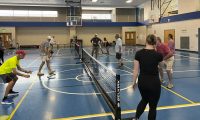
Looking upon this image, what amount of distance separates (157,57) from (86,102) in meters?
3.23

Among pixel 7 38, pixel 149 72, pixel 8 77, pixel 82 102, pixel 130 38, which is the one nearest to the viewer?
pixel 149 72

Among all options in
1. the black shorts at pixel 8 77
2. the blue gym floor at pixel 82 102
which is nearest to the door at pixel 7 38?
the blue gym floor at pixel 82 102

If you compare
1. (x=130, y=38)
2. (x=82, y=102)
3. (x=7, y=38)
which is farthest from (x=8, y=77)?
(x=130, y=38)

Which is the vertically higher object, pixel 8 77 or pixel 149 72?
pixel 149 72

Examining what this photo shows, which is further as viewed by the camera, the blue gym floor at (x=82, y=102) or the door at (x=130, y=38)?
the door at (x=130, y=38)

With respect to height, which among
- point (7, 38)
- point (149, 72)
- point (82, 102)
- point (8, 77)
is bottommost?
point (82, 102)

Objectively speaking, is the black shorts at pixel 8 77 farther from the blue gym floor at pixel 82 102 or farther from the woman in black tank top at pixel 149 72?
the woman in black tank top at pixel 149 72

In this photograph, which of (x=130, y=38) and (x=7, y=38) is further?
(x=130, y=38)

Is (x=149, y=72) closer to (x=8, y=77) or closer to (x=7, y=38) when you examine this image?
(x=8, y=77)

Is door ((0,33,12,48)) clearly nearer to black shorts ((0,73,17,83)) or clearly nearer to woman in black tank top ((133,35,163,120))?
black shorts ((0,73,17,83))

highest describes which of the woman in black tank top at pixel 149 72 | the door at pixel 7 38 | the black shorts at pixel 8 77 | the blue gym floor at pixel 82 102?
the door at pixel 7 38

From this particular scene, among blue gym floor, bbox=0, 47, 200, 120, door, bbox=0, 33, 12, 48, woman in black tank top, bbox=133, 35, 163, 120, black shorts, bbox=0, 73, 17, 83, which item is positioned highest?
door, bbox=0, 33, 12, 48

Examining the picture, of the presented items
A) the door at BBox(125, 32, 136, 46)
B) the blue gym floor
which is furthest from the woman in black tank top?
the door at BBox(125, 32, 136, 46)

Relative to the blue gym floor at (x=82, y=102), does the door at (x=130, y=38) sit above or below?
above
